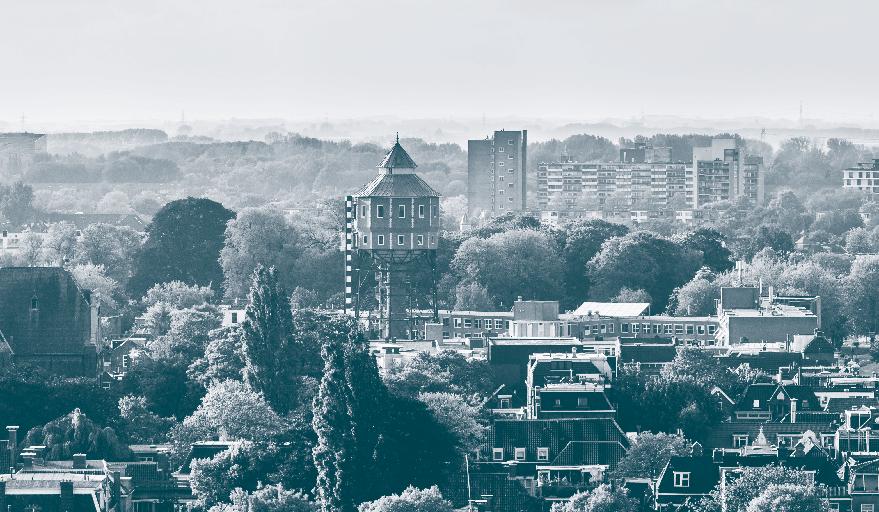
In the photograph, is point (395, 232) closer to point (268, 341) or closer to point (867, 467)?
point (268, 341)

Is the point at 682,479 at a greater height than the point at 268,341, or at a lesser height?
lesser

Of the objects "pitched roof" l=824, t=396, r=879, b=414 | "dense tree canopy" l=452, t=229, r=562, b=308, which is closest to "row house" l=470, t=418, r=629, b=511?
"pitched roof" l=824, t=396, r=879, b=414

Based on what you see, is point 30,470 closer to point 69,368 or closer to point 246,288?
point 69,368

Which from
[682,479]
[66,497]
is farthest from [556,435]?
[66,497]

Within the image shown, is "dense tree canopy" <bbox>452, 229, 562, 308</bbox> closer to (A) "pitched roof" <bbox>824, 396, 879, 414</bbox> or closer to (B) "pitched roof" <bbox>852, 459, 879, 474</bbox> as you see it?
(A) "pitched roof" <bbox>824, 396, 879, 414</bbox>

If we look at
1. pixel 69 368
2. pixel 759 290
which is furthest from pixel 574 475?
pixel 759 290

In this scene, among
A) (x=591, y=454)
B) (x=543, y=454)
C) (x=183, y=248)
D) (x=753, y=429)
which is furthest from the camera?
(x=183, y=248)
